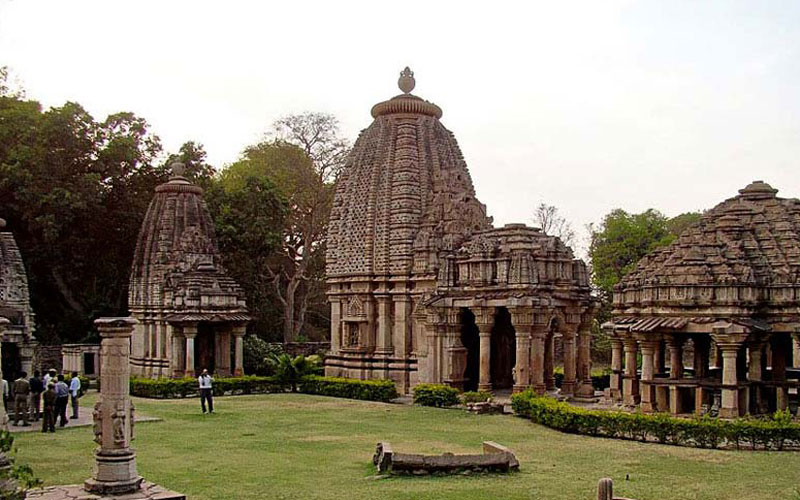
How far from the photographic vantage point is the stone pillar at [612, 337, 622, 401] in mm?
22923

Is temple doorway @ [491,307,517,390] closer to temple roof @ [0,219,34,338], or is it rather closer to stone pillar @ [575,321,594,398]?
stone pillar @ [575,321,594,398]

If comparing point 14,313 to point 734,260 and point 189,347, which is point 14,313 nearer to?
point 189,347

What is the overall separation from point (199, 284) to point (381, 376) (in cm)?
690

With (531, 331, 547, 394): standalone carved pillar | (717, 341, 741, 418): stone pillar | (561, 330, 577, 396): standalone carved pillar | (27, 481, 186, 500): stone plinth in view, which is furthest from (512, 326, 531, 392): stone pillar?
(27, 481, 186, 500): stone plinth

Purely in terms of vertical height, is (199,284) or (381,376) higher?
(199,284)

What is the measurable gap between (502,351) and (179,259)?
1156 centimetres

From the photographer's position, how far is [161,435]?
700 inches

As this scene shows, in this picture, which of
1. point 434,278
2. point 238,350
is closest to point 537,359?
point 434,278

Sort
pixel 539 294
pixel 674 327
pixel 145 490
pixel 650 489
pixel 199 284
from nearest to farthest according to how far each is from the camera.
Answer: pixel 145 490, pixel 650 489, pixel 674 327, pixel 539 294, pixel 199 284

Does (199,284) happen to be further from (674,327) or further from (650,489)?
(650,489)

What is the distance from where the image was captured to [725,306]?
1844cm

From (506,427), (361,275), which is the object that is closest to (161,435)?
(506,427)

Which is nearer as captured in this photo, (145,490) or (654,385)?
(145,490)

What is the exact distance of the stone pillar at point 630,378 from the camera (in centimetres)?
2094
